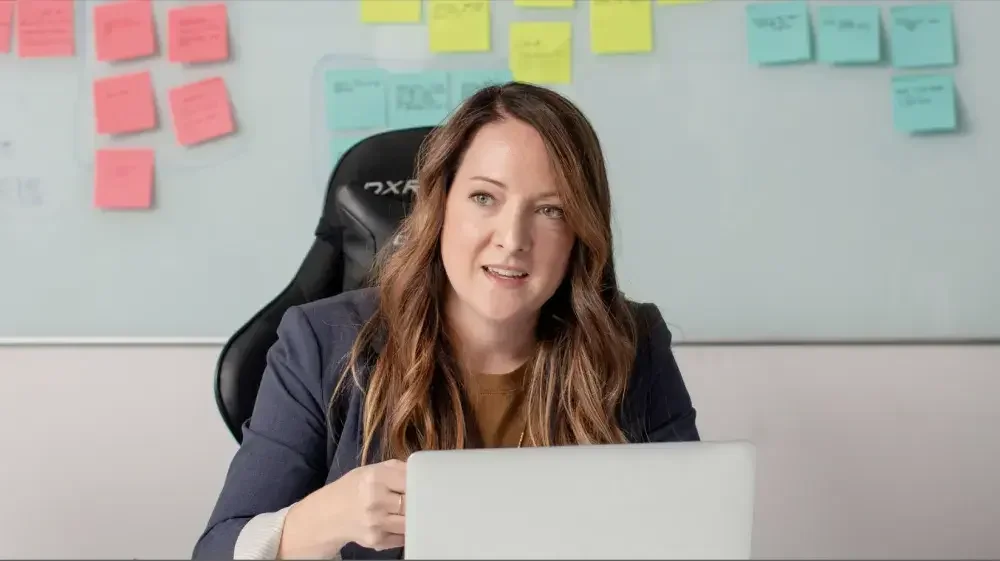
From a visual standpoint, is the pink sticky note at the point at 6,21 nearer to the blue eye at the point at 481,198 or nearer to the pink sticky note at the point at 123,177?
the pink sticky note at the point at 123,177

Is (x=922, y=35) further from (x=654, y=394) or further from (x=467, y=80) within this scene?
(x=654, y=394)

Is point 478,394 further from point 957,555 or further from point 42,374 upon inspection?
point 957,555

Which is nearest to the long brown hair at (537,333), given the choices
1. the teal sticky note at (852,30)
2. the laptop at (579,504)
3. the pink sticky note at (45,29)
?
the laptop at (579,504)

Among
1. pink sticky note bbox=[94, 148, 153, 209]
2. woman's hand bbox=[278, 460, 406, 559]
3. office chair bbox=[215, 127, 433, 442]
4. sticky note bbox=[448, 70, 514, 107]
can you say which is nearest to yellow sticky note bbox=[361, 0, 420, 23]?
sticky note bbox=[448, 70, 514, 107]

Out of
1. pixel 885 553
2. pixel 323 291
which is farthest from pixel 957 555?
pixel 323 291

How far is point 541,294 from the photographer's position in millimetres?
1241

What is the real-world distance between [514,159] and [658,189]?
98 cm

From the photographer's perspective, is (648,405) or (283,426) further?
(648,405)

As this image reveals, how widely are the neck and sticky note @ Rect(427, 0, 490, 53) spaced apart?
3.01 feet

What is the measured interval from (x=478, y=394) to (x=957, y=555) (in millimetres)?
1437

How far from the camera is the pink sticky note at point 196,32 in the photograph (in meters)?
2.08

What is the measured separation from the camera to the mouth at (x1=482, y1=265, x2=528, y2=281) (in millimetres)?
1207

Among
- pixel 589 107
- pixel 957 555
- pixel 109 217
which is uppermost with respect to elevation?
pixel 589 107

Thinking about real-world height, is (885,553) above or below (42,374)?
below
